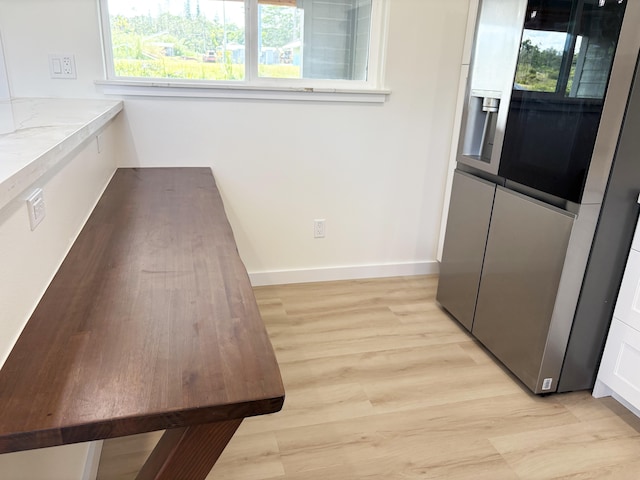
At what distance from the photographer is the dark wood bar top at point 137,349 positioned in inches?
28.9

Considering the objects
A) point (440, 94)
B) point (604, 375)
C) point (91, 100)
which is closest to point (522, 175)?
point (604, 375)

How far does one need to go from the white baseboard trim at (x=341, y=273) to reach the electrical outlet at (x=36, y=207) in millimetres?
1756

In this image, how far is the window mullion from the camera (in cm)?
248

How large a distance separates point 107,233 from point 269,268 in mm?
1444

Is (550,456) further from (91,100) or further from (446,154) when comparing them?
(91,100)

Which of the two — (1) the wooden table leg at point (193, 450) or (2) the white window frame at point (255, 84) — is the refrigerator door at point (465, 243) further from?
(1) the wooden table leg at point (193, 450)

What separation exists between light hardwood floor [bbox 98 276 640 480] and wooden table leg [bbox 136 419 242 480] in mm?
736

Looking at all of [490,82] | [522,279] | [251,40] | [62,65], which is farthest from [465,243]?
[62,65]

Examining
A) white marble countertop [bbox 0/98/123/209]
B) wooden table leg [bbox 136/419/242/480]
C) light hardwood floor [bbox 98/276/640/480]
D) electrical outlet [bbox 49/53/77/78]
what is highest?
electrical outlet [bbox 49/53/77/78]

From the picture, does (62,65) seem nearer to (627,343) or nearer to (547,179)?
(547,179)

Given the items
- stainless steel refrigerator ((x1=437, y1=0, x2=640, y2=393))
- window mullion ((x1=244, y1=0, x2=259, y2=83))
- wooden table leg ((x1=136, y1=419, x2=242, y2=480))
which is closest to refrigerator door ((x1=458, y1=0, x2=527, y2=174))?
stainless steel refrigerator ((x1=437, y1=0, x2=640, y2=393))

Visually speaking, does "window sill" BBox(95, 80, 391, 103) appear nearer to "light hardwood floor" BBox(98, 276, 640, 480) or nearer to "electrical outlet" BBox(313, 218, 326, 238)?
"electrical outlet" BBox(313, 218, 326, 238)

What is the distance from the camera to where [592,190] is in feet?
5.44

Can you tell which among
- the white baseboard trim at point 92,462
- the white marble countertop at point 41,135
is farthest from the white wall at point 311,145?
the white baseboard trim at point 92,462
